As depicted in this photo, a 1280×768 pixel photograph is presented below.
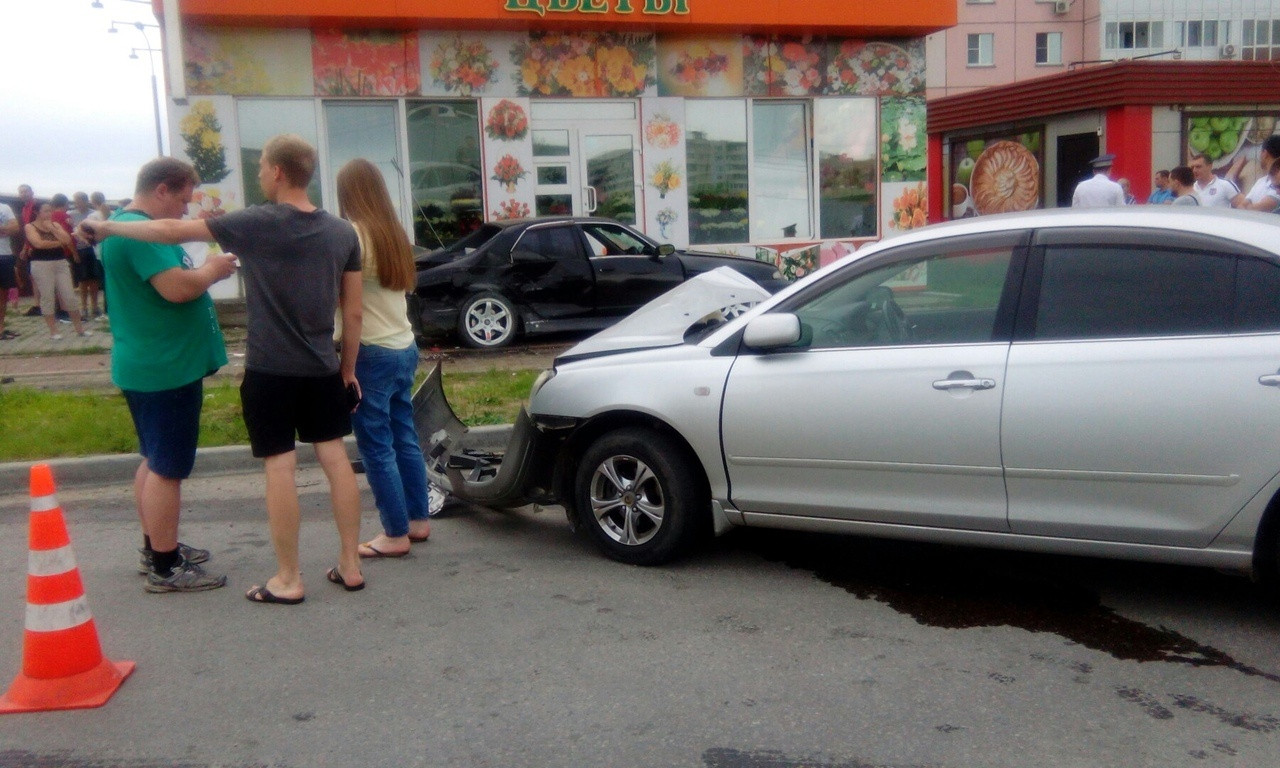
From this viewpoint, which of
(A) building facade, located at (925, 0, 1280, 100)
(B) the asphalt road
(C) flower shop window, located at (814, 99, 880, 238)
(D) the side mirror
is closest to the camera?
(B) the asphalt road

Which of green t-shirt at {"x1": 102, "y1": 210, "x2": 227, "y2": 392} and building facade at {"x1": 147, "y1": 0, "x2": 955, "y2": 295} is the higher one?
building facade at {"x1": 147, "y1": 0, "x2": 955, "y2": 295}

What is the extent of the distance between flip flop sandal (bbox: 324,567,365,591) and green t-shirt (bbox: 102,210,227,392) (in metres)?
1.02

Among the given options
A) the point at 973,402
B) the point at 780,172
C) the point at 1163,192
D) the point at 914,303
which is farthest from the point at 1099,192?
the point at 973,402

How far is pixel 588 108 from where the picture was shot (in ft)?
53.7

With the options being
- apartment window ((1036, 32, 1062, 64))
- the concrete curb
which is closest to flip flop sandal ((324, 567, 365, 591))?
the concrete curb

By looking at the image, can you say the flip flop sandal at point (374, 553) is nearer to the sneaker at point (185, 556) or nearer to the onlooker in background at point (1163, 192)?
the sneaker at point (185, 556)

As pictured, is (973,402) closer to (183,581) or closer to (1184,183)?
(183,581)

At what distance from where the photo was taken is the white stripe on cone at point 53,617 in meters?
3.88

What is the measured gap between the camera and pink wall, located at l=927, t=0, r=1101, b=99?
5744 cm

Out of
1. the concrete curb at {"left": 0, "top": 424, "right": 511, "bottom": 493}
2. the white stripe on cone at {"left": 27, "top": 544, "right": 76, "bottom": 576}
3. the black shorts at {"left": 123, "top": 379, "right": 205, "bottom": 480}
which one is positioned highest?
the black shorts at {"left": 123, "top": 379, "right": 205, "bottom": 480}

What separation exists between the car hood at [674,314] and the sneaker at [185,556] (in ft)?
6.24

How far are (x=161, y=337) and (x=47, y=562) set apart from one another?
44.7 inches

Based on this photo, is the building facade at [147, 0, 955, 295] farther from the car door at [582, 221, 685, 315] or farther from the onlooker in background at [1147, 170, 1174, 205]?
the onlooker in background at [1147, 170, 1174, 205]

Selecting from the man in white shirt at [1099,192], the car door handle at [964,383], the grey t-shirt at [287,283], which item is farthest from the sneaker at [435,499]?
the man in white shirt at [1099,192]
